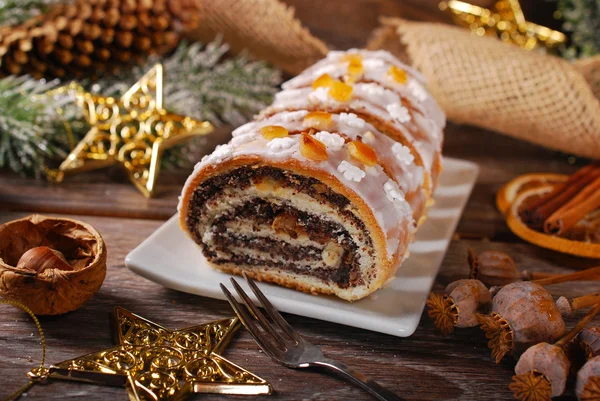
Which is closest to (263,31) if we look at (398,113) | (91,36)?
(91,36)

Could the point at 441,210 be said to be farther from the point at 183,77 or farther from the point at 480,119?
the point at 183,77

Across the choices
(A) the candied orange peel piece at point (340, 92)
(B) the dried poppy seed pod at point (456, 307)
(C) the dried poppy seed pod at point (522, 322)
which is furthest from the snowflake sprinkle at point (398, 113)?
(C) the dried poppy seed pod at point (522, 322)

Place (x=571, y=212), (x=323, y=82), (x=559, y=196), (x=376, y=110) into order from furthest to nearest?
(x=559, y=196)
(x=571, y=212)
(x=323, y=82)
(x=376, y=110)

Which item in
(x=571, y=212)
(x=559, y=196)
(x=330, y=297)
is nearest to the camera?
(x=330, y=297)

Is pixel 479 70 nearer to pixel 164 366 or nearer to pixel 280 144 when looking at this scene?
pixel 280 144

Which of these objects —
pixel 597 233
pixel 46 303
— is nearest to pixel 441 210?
pixel 597 233

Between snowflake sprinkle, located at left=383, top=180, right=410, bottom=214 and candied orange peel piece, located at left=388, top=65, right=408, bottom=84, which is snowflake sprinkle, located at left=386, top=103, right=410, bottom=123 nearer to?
candied orange peel piece, located at left=388, top=65, right=408, bottom=84

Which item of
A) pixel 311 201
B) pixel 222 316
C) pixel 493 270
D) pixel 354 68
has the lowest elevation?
pixel 222 316

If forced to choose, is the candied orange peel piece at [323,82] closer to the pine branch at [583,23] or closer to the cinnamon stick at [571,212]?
the cinnamon stick at [571,212]

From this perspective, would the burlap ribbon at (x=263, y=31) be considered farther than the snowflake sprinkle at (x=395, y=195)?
Yes
